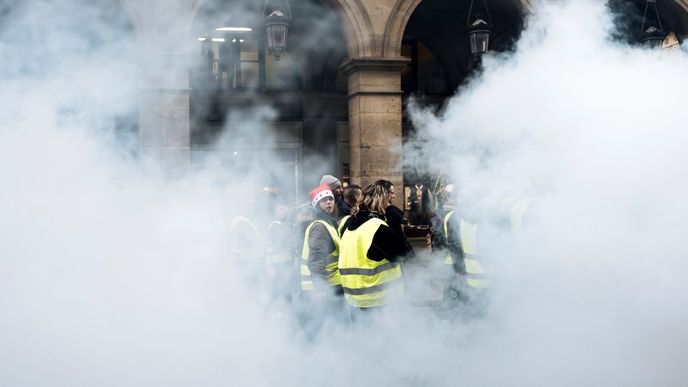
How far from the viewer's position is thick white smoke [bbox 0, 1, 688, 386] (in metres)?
4.50

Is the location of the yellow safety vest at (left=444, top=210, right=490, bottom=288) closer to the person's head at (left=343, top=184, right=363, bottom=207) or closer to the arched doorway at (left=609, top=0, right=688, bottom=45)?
the person's head at (left=343, top=184, right=363, bottom=207)

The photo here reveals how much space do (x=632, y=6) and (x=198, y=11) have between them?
618 cm

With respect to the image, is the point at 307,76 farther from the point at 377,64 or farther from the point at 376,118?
the point at 376,118

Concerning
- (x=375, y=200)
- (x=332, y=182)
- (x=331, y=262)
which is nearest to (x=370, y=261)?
(x=375, y=200)

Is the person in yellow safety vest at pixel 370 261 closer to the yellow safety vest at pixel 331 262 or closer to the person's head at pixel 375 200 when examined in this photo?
the person's head at pixel 375 200

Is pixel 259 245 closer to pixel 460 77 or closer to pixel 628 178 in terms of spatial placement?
pixel 628 178

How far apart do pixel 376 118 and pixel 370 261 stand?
583 centimetres

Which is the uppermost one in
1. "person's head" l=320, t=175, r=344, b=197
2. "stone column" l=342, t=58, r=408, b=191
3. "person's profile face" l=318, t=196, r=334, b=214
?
"stone column" l=342, t=58, r=408, b=191

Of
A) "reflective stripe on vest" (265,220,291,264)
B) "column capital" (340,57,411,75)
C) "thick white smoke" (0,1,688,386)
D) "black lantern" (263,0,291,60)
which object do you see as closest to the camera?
"thick white smoke" (0,1,688,386)

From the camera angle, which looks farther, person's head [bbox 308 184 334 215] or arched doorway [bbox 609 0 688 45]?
arched doorway [bbox 609 0 688 45]

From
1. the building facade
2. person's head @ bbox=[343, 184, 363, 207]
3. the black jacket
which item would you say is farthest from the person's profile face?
the building facade

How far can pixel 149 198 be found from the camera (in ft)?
19.0

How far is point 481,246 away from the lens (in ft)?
19.2

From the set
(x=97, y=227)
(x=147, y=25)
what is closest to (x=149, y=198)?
(x=97, y=227)
